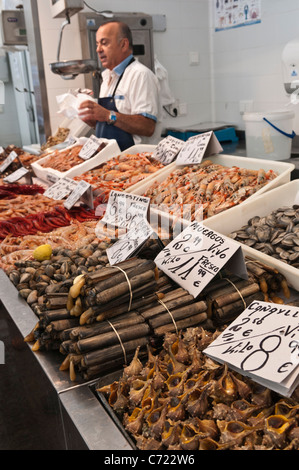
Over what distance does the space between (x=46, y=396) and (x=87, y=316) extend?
312 mm

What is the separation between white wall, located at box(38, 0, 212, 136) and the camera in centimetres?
620

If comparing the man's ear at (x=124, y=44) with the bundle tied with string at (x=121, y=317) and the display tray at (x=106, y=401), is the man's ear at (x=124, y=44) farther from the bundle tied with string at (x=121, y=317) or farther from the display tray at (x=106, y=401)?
the display tray at (x=106, y=401)

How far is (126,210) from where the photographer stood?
227 centimetres

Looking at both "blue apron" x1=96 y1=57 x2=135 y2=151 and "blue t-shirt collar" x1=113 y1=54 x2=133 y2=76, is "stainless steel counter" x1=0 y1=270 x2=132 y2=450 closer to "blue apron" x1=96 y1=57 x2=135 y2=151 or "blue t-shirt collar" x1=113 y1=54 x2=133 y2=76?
"blue apron" x1=96 y1=57 x2=135 y2=151

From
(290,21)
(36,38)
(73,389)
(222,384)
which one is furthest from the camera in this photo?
(36,38)

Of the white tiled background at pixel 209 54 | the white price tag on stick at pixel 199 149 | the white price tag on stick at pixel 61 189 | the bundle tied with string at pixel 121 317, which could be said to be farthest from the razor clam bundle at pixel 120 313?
the white tiled background at pixel 209 54

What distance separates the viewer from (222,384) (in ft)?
3.95

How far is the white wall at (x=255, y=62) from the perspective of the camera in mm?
5488

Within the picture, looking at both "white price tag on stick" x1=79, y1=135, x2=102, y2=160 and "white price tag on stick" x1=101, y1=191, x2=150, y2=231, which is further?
"white price tag on stick" x1=79, y1=135, x2=102, y2=160

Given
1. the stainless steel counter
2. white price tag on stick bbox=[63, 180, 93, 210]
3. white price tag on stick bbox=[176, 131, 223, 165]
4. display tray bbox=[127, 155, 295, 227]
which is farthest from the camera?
white price tag on stick bbox=[176, 131, 223, 165]

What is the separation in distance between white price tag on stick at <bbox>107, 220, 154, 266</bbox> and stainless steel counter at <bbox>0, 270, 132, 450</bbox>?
0.40 m

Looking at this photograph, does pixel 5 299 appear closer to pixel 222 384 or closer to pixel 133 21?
pixel 222 384

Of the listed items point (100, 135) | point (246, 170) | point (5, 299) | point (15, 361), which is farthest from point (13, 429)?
point (100, 135)

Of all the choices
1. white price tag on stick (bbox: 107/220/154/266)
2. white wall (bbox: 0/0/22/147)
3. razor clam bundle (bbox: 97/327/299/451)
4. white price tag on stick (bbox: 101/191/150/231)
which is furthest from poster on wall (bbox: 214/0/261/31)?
razor clam bundle (bbox: 97/327/299/451)
